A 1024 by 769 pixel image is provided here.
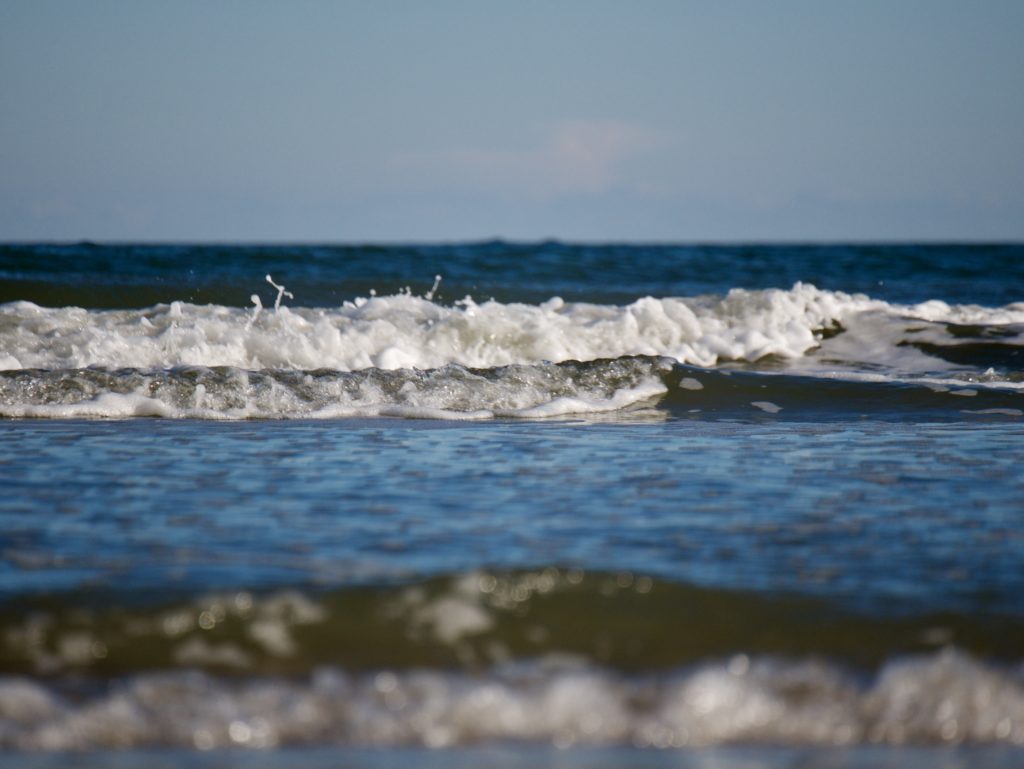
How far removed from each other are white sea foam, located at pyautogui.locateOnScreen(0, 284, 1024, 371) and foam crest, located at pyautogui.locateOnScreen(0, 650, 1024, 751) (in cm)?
543

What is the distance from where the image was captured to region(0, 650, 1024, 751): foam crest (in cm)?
213

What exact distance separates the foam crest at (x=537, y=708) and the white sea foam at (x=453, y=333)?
17.8 ft

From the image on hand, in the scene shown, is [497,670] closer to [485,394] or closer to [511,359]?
[485,394]

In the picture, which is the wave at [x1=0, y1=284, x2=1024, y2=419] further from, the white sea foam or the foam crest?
the foam crest

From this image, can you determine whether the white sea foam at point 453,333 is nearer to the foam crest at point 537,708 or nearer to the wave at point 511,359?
the wave at point 511,359

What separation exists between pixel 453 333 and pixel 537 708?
680 centimetres

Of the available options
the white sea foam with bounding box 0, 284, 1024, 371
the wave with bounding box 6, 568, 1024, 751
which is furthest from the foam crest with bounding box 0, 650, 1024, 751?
the white sea foam with bounding box 0, 284, 1024, 371

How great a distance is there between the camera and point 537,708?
2219 millimetres

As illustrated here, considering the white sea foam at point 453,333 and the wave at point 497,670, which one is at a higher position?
the white sea foam at point 453,333

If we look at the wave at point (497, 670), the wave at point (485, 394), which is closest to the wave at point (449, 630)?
the wave at point (497, 670)

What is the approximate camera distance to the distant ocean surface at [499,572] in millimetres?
2164

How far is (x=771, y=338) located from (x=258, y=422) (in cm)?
532

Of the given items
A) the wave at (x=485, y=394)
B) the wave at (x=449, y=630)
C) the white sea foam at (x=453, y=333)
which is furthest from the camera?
the white sea foam at (x=453, y=333)

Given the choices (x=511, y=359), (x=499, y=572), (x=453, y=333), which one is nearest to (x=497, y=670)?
(x=499, y=572)
